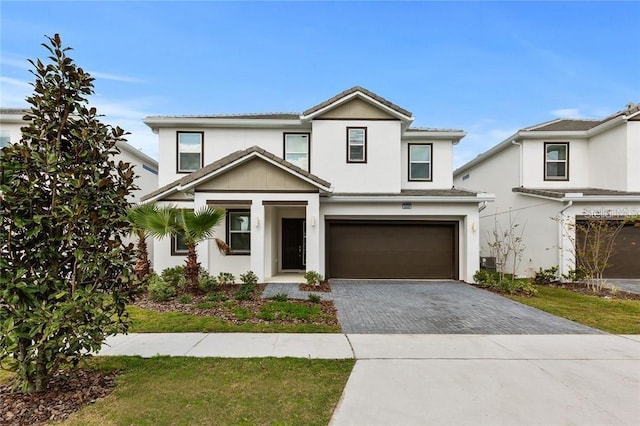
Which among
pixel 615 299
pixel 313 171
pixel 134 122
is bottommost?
pixel 615 299

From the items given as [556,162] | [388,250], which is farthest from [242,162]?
[556,162]

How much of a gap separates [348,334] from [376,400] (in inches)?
97.6

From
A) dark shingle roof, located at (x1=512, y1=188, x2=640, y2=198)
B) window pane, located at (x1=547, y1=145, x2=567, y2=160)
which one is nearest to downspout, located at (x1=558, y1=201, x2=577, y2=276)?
dark shingle roof, located at (x1=512, y1=188, x2=640, y2=198)

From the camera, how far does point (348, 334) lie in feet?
20.6

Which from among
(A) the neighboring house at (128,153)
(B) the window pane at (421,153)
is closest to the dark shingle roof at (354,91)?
(B) the window pane at (421,153)

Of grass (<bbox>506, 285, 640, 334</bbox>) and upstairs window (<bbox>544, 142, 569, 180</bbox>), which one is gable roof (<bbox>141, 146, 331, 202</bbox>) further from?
upstairs window (<bbox>544, 142, 569, 180</bbox>)

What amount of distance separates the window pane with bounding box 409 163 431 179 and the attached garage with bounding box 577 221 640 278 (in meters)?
6.16

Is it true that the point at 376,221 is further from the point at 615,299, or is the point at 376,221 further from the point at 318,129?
the point at 615,299

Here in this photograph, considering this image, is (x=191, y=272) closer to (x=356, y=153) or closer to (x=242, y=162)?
(x=242, y=162)

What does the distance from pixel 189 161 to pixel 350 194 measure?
695cm

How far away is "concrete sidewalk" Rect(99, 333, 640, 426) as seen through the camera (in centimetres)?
357

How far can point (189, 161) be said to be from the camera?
13641 mm

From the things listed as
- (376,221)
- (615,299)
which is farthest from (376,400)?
(615,299)

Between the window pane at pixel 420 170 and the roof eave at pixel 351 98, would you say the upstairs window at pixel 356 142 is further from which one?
the window pane at pixel 420 170
